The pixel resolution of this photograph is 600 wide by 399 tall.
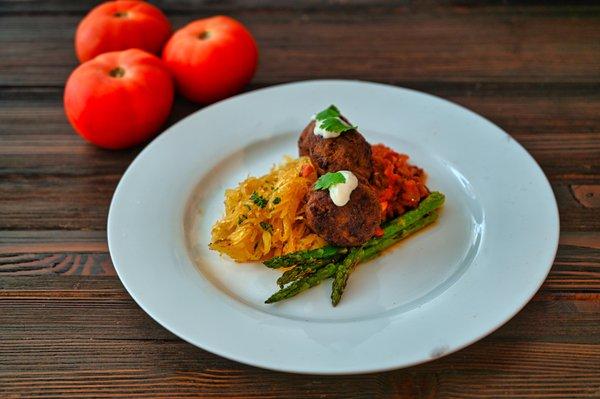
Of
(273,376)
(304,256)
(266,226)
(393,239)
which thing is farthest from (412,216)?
(273,376)

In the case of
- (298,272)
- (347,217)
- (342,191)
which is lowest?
(298,272)

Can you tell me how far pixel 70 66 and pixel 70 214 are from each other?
179 cm

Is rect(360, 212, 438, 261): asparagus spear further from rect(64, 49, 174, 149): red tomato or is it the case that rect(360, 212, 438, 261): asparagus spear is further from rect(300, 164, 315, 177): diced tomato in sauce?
rect(64, 49, 174, 149): red tomato

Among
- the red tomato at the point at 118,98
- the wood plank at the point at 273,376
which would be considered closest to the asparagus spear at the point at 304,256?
the wood plank at the point at 273,376

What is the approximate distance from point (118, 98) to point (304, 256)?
165cm

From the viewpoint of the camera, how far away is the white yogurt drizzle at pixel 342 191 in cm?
324

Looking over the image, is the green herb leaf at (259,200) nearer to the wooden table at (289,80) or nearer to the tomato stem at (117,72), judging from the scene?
the wooden table at (289,80)

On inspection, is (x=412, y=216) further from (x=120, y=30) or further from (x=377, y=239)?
(x=120, y=30)

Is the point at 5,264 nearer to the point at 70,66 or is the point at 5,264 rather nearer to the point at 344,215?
the point at 344,215

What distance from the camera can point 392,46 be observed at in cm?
543

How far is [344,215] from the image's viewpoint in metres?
3.28

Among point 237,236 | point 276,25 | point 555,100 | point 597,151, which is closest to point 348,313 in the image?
point 237,236

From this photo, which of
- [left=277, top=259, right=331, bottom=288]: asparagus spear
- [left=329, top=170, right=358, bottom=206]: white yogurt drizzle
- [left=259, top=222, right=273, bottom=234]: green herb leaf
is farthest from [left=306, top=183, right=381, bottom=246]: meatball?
[left=259, top=222, right=273, bottom=234]: green herb leaf

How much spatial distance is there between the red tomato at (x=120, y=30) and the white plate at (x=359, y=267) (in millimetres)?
926
